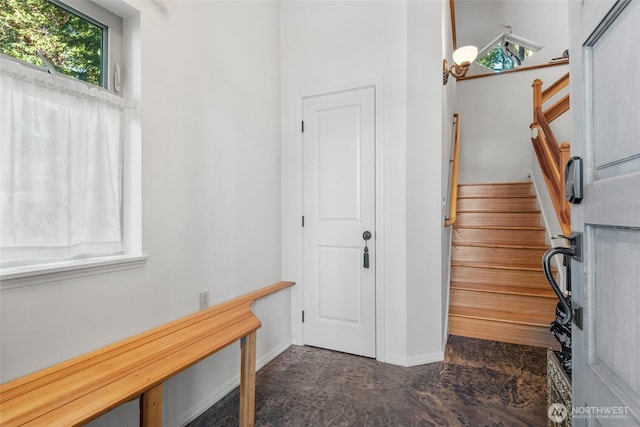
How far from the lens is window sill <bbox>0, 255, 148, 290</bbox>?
1067mm

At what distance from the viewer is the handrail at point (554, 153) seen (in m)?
2.32

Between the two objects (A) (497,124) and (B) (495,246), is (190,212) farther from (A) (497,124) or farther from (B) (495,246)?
(A) (497,124)

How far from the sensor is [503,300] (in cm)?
296

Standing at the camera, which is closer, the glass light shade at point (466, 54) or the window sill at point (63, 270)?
the window sill at point (63, 270)

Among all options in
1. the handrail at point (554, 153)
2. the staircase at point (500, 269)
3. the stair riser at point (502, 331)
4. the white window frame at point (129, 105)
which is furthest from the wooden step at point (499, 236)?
the white window frame at point (129, 105)

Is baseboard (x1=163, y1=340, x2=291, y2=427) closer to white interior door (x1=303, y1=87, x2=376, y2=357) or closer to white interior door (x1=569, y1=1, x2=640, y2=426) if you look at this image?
white interior door (x1=303, y1=87, x2=376, y2=357)

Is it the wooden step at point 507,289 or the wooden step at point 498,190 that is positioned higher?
the wooden step at point 498,190

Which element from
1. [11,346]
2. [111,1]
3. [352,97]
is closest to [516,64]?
[352,97]

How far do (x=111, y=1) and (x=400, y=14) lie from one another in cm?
190

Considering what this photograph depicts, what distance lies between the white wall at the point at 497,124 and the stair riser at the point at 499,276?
213cm

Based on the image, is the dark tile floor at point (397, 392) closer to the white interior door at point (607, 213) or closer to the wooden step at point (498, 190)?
the white interior door at point (607, 213)

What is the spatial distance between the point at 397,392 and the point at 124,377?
5.26 feet

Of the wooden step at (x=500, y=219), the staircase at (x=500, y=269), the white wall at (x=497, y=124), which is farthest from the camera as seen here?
the white wall at (x=497, y=124)

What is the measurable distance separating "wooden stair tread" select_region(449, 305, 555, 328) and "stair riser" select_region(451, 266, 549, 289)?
38cm
